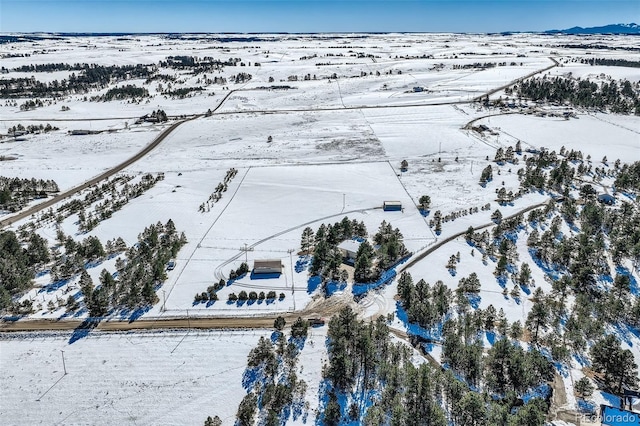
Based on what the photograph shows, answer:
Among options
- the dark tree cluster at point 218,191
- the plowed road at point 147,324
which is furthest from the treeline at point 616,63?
the plowed road at point 147,324

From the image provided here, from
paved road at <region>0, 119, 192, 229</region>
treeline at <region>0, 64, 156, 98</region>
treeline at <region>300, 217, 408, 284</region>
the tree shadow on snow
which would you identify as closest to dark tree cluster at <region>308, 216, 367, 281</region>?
treeline at <region>300, 217, 408, 284</region>

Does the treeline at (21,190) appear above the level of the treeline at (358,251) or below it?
above

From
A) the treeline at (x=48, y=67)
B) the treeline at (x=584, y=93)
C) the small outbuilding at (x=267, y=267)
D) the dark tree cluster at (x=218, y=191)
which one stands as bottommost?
the small outbuilding at (x=267, y=267)

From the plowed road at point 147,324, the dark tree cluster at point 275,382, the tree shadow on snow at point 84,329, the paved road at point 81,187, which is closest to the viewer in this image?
the dark tree cluster at point 275,382

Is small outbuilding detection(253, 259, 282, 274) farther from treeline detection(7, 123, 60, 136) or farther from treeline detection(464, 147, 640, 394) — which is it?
treeline detection(7, 123, 60, 136)

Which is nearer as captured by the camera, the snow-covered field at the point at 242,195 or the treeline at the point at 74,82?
the snow-covered field at the point at 242,195

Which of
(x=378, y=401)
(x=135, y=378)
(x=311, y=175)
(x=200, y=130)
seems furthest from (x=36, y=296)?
(x=200, y=130)

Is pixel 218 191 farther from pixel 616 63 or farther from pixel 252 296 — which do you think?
pixel 616 63

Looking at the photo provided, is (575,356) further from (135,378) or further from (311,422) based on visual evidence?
(135,378)

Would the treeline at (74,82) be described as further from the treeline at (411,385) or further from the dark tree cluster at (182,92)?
the treeline at (411,385)
